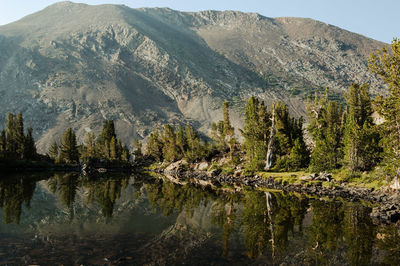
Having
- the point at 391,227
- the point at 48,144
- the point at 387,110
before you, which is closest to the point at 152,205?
the point at 391,227

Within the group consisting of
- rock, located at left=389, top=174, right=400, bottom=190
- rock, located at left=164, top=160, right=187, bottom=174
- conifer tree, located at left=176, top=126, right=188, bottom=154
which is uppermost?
conifer tree, located at left=176, top=126, right=188, bottom=154

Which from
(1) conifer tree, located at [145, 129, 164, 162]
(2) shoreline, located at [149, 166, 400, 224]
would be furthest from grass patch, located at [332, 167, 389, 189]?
(1) conifer tree, located at [145, 129, 164, 162]

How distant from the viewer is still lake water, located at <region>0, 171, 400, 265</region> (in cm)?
1526

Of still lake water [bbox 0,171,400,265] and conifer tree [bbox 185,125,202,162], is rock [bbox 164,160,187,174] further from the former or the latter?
still lake water [bbox 0,171,400,265]

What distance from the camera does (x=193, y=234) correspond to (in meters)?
20.2

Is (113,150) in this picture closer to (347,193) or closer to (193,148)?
(193,148)

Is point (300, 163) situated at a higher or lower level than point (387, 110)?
lower

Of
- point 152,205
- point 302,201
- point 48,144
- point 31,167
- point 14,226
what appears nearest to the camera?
point 14,226

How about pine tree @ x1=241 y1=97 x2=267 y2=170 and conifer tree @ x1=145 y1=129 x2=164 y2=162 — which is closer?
pine tree @ x1=241 y1=97 x2=267 y2=170

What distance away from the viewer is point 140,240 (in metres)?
18.5

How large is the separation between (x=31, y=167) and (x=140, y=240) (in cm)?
9038

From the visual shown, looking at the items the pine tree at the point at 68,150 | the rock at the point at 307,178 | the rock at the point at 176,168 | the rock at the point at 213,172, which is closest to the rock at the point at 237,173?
the rock at the point at 213,172

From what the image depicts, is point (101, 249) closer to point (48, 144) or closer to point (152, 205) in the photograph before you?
point (152, 205)

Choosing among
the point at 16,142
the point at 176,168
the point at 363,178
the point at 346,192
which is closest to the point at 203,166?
the point at 176,168
